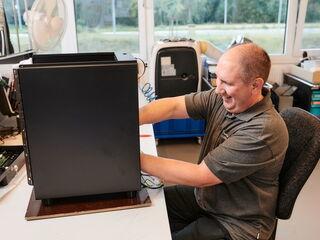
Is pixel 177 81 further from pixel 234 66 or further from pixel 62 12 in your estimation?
pixel 234 66

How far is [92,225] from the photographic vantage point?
99 cm

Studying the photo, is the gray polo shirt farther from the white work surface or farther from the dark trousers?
the white work surface

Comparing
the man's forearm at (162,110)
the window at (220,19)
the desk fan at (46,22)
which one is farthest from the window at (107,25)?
the man's forearm at (162,110)

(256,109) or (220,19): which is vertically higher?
(220,19)

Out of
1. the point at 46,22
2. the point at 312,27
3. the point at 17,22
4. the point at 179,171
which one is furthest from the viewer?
the point at 312,27

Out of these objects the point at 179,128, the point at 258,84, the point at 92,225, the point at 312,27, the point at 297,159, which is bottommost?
the point at 179,128

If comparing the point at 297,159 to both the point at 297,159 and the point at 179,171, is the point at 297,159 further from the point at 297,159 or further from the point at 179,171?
the point at 179,171

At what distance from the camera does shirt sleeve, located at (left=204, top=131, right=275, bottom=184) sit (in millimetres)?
1075

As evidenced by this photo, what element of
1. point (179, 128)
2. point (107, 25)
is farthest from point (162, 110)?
point (107, 25)

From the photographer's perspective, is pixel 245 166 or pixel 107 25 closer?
pixel 245 166

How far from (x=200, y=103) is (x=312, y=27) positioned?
2864 mm

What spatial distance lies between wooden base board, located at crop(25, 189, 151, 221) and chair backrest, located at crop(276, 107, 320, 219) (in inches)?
20.0

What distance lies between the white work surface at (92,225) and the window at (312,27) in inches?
129

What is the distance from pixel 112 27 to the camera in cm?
348
